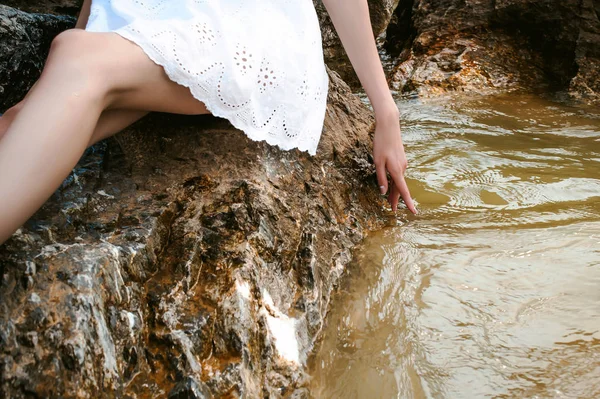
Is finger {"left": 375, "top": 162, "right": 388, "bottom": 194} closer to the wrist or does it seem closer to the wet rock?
the wrist

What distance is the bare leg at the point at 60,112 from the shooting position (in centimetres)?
148

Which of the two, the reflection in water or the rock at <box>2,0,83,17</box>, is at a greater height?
the rock at <box>2,0,83,17</box>

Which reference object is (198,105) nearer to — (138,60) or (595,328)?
(138,60)

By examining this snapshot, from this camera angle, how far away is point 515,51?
19.1 feet

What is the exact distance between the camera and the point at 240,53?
192cm

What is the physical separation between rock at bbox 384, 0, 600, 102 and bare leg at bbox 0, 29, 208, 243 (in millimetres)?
4087

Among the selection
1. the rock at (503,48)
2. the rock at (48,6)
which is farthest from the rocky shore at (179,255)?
the rock at (503,48)

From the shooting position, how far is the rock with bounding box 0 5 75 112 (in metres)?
2.69

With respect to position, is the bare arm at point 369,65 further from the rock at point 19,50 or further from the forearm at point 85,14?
the rock at point 19,50

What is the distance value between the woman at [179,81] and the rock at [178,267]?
162mm

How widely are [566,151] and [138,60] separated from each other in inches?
116

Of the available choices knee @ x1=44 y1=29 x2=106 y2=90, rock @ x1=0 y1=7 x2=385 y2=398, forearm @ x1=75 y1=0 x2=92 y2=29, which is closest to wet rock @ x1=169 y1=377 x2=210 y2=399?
rock @ x1=0 y1=7 x2=385 y2=398

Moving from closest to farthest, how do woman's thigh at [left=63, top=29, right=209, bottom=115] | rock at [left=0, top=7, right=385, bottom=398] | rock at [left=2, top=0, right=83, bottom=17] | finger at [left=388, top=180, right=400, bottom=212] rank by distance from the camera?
1. rock at [left=0, top=7, right=385, bottom=398]
2. woman's thigh at [left=63, top=29, right=209, bottom=115]
3. finger at [left=388, top=180, right=400, bottom=212]
4. rock at [left=2, top=0, right=83, bottom=17]

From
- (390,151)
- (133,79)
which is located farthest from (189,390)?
(390,151)
